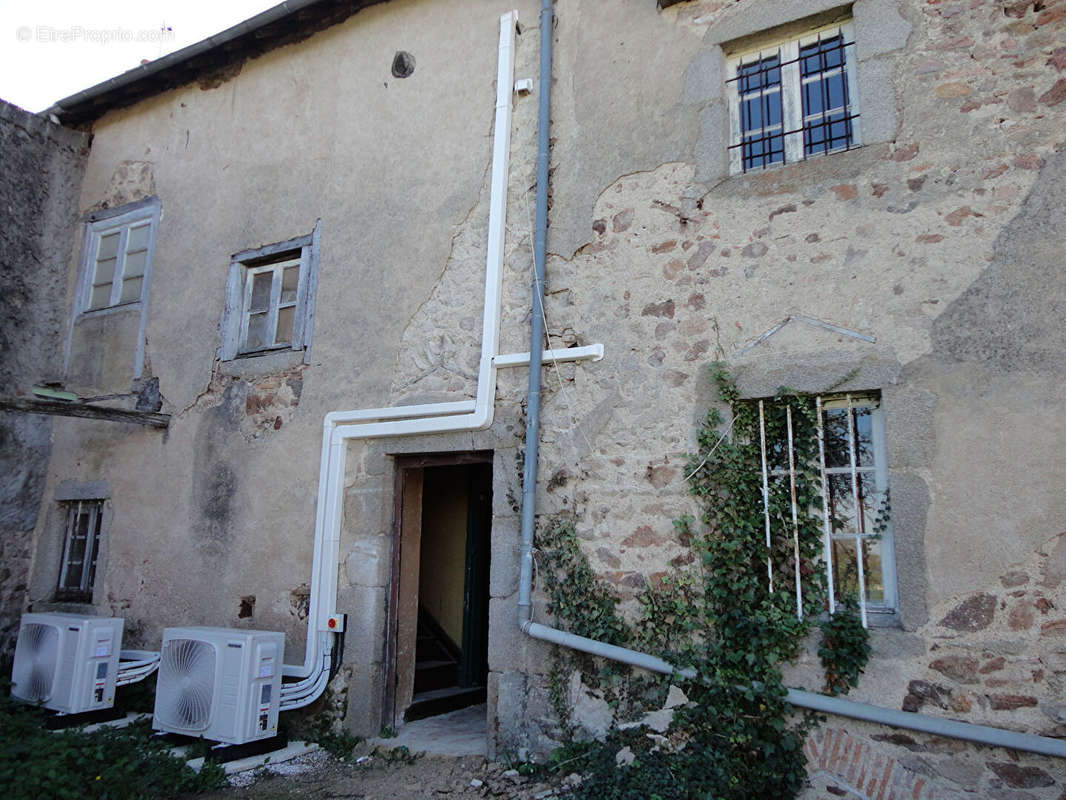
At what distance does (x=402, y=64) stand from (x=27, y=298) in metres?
4.35

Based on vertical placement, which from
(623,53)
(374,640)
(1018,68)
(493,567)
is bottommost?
(374,640)

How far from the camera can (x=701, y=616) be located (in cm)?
460

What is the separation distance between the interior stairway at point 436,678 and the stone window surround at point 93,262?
11.7ft

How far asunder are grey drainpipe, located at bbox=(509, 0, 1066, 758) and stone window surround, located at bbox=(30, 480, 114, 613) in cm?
427

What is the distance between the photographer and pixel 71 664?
5918 millimetres

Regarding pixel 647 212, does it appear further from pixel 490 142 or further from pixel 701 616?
pixel 701 616

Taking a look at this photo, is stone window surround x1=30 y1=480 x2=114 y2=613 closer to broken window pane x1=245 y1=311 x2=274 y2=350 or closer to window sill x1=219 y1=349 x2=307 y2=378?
window sill x1=219 y1=349 x2=307 y2=378

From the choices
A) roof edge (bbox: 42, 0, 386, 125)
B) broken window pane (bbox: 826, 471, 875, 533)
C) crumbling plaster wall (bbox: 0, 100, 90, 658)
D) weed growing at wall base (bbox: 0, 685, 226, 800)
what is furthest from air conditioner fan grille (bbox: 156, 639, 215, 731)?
roof edge (bbox: 42, 0, 386, 125)

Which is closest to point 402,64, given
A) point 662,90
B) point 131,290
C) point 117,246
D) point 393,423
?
point 662,90

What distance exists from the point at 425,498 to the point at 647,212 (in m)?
3.81

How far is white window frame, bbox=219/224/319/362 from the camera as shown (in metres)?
6.63

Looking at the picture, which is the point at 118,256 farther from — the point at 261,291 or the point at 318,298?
the point at 318,298

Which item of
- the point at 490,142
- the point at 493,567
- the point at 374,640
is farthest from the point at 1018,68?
the point at 374,640

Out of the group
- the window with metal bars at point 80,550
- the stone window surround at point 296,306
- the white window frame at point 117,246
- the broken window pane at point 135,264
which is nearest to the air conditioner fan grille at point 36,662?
the window with metal bars at point 80,550
